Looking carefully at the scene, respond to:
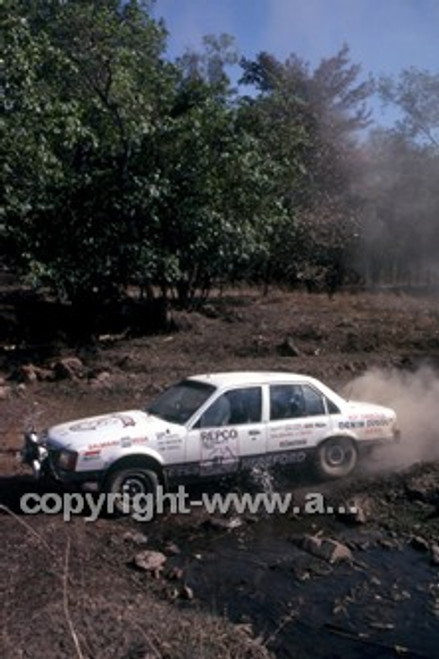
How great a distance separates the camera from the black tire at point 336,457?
30.6ft

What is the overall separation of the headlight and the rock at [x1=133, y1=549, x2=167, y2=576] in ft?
4.25

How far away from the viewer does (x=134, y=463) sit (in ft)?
26.9

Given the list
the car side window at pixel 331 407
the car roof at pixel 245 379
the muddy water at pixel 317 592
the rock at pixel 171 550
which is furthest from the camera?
the car side window at pixel 331 407

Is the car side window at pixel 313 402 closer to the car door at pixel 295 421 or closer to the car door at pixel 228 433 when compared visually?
the car door at pixel 295 421

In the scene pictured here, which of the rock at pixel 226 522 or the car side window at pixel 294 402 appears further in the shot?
the car side window at pixel 294 402

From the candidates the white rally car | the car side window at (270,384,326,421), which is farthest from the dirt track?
the car side window at (270,384,326,421)

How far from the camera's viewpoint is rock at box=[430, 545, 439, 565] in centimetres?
727

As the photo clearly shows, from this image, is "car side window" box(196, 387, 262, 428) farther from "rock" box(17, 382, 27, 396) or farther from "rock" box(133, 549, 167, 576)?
"rock" box(17, 382, 27, 396)

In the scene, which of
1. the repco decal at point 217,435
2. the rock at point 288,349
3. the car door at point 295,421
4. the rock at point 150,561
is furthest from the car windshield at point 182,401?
the rock at point 288,349

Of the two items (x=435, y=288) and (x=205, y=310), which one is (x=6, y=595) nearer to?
(x=205, y=310)

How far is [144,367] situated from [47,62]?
6537 mm

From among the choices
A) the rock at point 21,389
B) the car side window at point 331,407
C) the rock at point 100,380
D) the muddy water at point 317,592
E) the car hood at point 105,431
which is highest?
the car side window at point 331,407

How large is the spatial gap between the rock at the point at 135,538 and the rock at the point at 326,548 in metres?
1.54

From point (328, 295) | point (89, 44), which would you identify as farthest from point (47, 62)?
point (328, 295)
